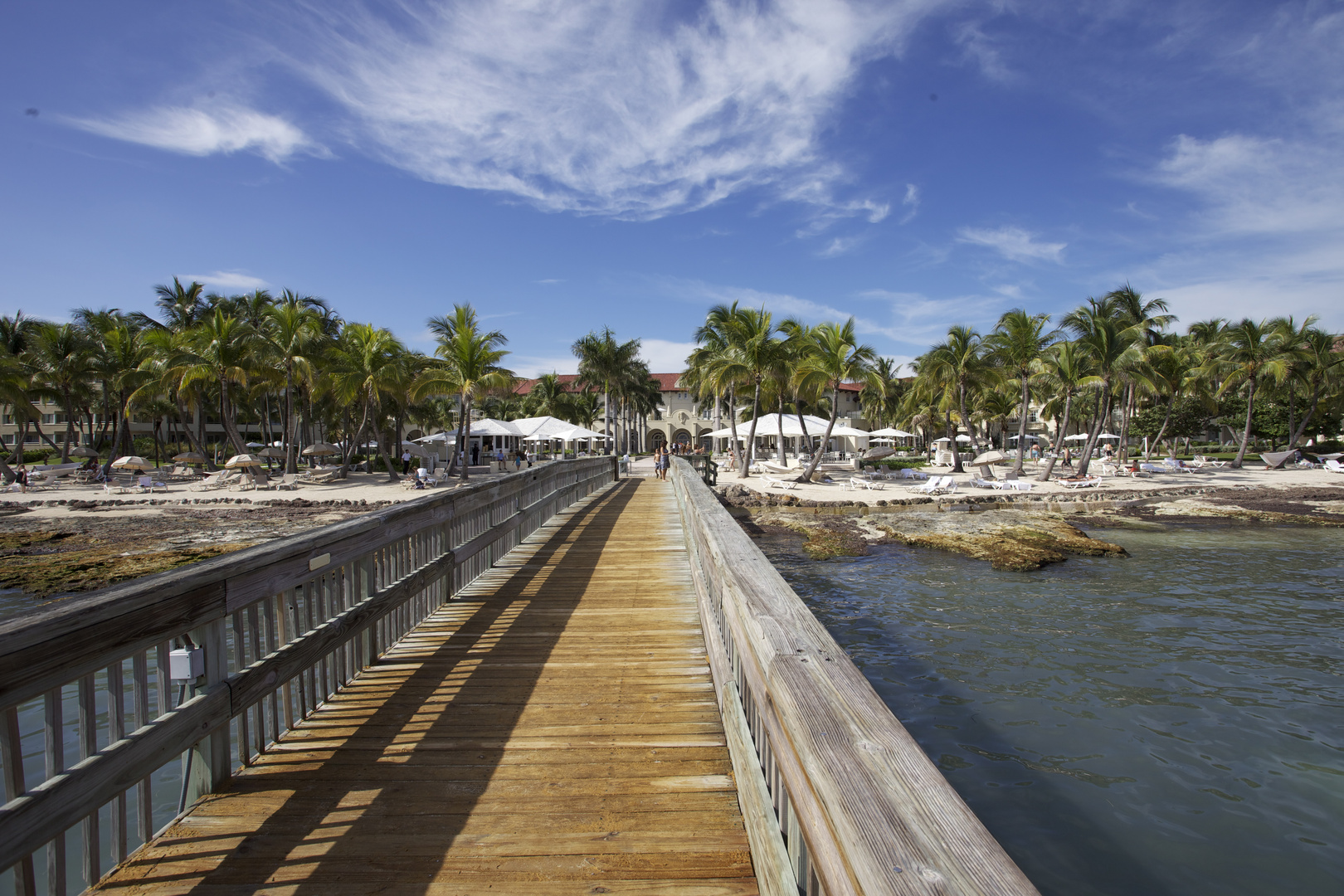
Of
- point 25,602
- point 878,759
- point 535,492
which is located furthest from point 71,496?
point 878,759

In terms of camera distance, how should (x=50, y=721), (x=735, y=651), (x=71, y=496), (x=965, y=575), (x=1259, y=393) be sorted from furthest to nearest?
(x=1259, y=393)
(x=71, y=496)
(x=965, y=575)
(x=735, y=651)
(x=50, y=721)

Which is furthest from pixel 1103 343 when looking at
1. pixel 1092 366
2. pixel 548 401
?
pixel 548 401

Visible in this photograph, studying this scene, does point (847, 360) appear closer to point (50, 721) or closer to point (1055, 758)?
point (1055, 758)

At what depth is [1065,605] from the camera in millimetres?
11516

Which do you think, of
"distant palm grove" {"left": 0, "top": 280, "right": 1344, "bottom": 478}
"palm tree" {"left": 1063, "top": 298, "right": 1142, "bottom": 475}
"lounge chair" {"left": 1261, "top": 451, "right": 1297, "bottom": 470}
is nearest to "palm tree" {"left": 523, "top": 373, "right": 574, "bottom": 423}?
"distant palm grove" {"left": 0, "top": 280, "right": 1344, "bottom": 478}

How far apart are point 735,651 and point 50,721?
2.44 metres

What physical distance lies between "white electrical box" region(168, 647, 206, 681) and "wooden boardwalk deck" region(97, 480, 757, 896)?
1.85 feet

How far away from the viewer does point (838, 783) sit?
1371 mm

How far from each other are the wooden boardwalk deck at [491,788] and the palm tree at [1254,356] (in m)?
45.6

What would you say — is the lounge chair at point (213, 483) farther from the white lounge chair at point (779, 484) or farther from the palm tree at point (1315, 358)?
the palm tree at point (1315, 358)

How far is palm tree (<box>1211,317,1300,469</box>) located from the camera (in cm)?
3737

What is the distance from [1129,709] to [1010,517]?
17.2 meters

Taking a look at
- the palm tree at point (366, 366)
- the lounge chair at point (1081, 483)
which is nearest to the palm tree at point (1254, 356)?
the lounge chair at point (1081, 483)

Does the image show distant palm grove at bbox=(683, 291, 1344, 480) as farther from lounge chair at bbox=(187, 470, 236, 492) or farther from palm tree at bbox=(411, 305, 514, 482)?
lounge chair at bbox=(187, 470, 236, 492)
